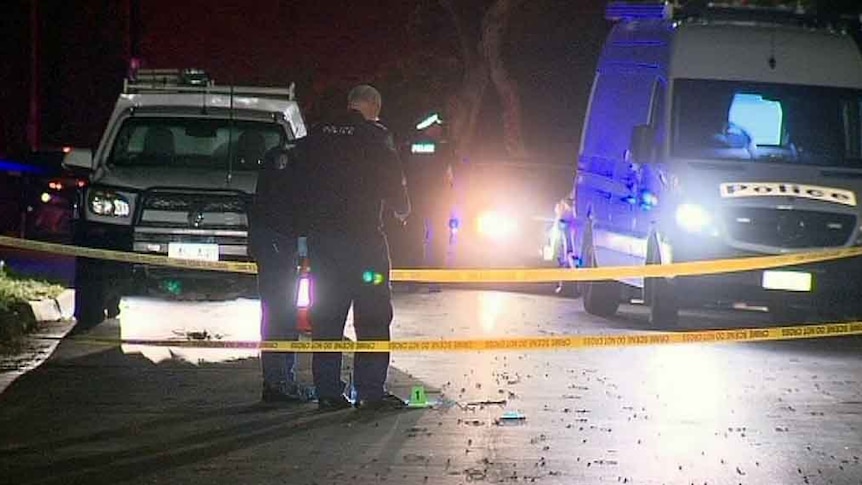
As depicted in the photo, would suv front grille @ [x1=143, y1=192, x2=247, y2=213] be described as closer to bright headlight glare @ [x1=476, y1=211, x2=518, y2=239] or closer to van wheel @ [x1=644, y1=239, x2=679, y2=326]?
van wheel @ [x1=644, y1=239, x2=679, y2=326]

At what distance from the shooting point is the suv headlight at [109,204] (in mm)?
14883

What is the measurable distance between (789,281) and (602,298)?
2.72 meters

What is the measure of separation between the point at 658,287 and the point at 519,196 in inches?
286

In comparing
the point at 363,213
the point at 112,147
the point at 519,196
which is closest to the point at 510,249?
the point at 519,196

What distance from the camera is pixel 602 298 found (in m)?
17.9

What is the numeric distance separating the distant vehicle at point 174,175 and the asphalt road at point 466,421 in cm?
70

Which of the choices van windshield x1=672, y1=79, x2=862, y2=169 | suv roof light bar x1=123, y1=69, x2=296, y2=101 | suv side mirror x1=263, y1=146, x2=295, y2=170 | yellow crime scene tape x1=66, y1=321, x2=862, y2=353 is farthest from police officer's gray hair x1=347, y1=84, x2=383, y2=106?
van windshield x1=672, y1=79, x2=862, y2=169

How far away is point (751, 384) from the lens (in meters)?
12.4

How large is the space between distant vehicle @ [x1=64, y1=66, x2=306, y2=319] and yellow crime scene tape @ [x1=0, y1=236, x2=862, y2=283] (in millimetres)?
423

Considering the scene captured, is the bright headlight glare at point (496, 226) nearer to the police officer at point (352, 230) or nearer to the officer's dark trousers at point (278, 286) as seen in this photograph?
the officer's dark trousers at point (278, 286)

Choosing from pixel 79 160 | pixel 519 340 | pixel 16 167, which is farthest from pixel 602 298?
pixel 16 167

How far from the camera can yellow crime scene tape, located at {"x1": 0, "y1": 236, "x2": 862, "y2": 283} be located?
12.7 metres

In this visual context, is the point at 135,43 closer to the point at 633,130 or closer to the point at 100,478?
the point at 633,130

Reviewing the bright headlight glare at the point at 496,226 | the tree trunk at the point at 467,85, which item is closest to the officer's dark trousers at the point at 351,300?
the bright headlight glare at the point at 496,226
